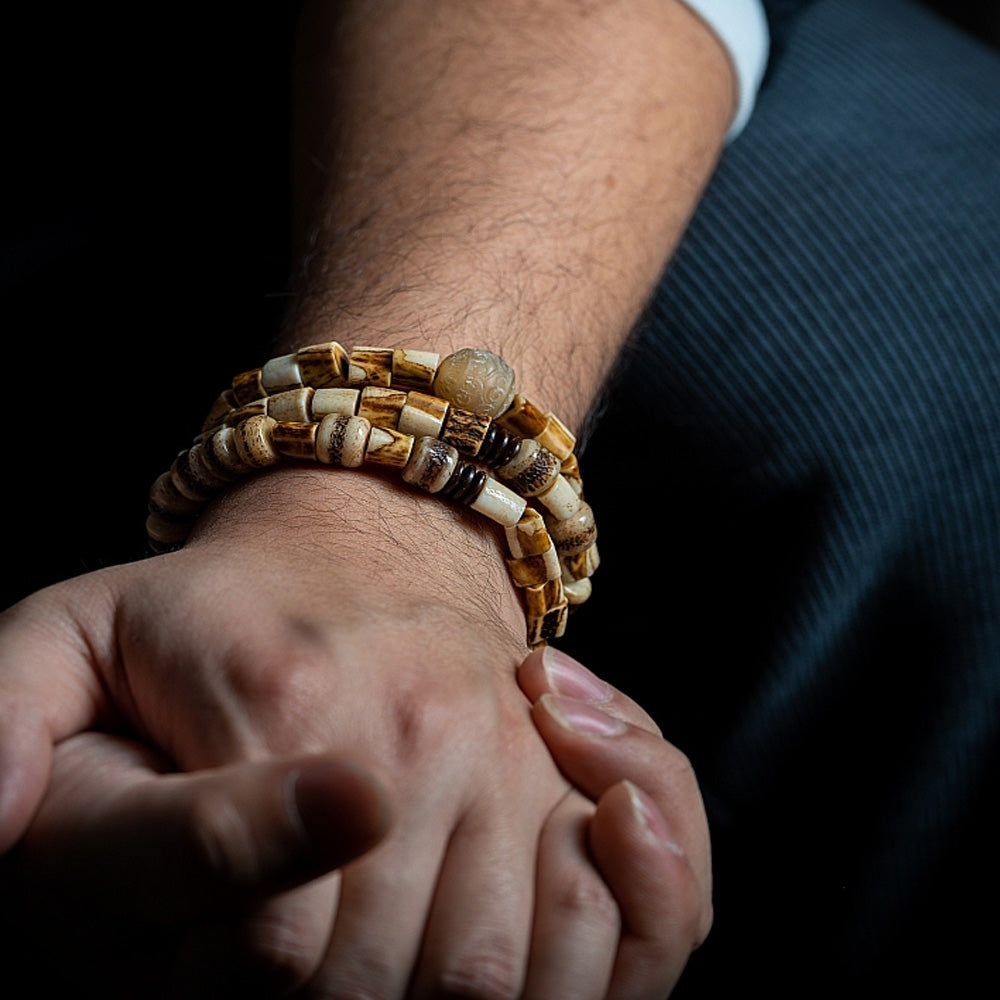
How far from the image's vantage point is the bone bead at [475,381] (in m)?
0.65

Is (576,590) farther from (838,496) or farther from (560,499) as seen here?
(838,496)

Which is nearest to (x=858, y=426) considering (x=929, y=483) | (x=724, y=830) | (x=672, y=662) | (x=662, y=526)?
(x=929, y=483)

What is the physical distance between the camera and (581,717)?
55cm

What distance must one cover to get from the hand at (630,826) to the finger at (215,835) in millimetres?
143

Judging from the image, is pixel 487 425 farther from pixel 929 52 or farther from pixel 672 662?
pixel 929 52

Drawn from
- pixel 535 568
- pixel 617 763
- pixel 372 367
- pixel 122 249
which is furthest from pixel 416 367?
pixel 122 249

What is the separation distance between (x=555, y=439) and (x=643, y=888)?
0.93 feet

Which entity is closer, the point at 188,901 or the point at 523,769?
the point at 188,901

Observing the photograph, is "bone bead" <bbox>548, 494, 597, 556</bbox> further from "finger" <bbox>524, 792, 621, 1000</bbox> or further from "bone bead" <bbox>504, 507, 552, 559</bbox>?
"finger" <bbox>524, 792, 621, 1000</bbox>

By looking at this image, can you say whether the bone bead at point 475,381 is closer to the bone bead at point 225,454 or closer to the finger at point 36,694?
the bone bead at point 225,454

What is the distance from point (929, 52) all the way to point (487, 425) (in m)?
0.67

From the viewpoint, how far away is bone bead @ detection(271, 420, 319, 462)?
63 cm

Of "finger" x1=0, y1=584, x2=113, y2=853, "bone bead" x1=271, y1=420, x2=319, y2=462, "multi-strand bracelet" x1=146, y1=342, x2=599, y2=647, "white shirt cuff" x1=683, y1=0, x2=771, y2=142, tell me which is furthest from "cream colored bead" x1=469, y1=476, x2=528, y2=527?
"white shirt cuff" x1=683, y1=0, x2=771, y2=142

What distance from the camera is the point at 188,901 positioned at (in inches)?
17.1
